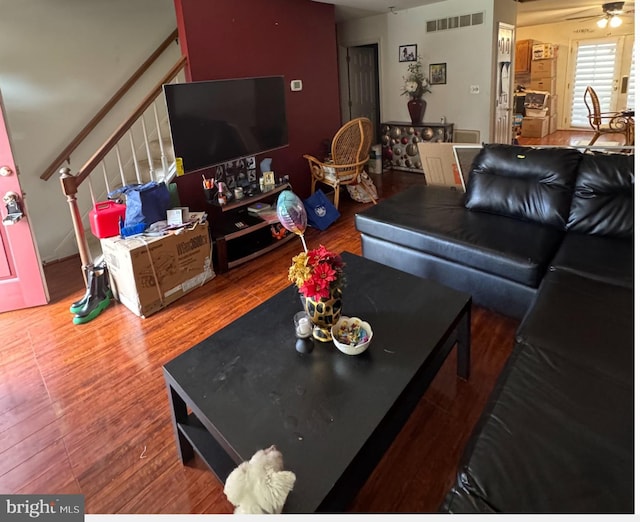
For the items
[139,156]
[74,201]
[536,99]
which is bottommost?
[74,201]

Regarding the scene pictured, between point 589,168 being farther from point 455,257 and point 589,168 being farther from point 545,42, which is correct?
point 545,42

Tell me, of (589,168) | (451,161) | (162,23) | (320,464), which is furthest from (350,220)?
(320,464)

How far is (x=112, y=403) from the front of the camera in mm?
1991

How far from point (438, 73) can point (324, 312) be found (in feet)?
17.4

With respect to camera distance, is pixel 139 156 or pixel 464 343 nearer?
pixel 464 343

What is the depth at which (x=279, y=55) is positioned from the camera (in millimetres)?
4234

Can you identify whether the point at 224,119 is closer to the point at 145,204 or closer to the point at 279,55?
the point at 145,204

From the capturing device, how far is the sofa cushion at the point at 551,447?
39.4 inches

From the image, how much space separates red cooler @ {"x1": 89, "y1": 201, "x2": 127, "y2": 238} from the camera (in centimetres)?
278

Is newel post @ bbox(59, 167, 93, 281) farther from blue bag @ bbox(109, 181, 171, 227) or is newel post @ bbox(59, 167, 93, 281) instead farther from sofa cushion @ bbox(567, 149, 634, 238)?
sofa cushion @ bbox(567, 149, 634, 238)

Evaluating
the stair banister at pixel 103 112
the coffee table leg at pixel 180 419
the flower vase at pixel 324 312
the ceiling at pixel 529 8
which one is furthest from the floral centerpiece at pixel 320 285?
the ceiling at pixel 529 8

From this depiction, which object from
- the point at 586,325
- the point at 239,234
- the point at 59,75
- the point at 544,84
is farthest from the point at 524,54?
the point at 586,325

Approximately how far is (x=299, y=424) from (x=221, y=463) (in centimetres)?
37

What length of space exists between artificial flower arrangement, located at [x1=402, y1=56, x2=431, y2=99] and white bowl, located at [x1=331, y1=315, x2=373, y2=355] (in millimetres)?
5055
